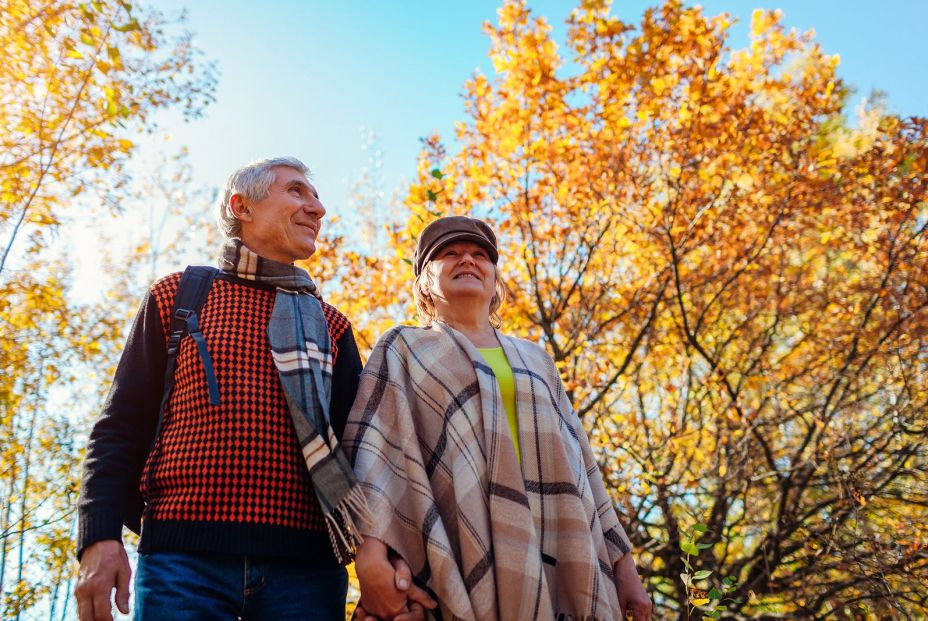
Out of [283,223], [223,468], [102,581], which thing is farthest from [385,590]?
[283,223]

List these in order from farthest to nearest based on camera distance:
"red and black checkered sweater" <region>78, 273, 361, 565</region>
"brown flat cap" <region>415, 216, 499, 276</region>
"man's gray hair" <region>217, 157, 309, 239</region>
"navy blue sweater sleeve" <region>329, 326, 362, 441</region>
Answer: "brown flat cap" <region>415, 216, 499, 276</region>, "man's gray hair" <region>217, 157, 309, 239</region>, "navy blue sweater sleeve" <region>329, 326, 362, 441</region>, "red and black checkered sweater" <region>78, 273, 361, 565</region>

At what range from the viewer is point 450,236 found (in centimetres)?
229

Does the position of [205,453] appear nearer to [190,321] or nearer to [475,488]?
[190,321]

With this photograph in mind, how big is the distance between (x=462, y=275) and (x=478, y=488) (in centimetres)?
78

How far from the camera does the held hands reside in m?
1.61

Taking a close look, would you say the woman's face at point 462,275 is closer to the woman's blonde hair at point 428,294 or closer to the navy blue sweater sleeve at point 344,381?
the woman's blonde hair at point 428,294

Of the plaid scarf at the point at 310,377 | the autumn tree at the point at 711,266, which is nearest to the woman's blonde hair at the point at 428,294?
the plaid scarf at the point at 310,377

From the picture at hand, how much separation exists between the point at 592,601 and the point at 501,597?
266mm

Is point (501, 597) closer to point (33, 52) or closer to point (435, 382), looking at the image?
point (435, 382)

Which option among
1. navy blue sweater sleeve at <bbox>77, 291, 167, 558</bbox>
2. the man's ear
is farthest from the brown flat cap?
navy blue sweater sleeve at <bbox>77, 291, 167, 558</bbox>

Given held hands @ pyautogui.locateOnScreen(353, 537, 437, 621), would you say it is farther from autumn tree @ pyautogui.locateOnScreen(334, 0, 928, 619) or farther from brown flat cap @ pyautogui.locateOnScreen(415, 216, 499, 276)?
autumn tree @ pyautogui.locateOnScreen(334, 0, 928, 619)

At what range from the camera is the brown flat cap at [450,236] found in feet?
7.55

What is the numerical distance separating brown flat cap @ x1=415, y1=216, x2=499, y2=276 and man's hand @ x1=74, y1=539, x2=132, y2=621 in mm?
1324

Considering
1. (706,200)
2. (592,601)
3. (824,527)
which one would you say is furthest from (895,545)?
(592,601)
